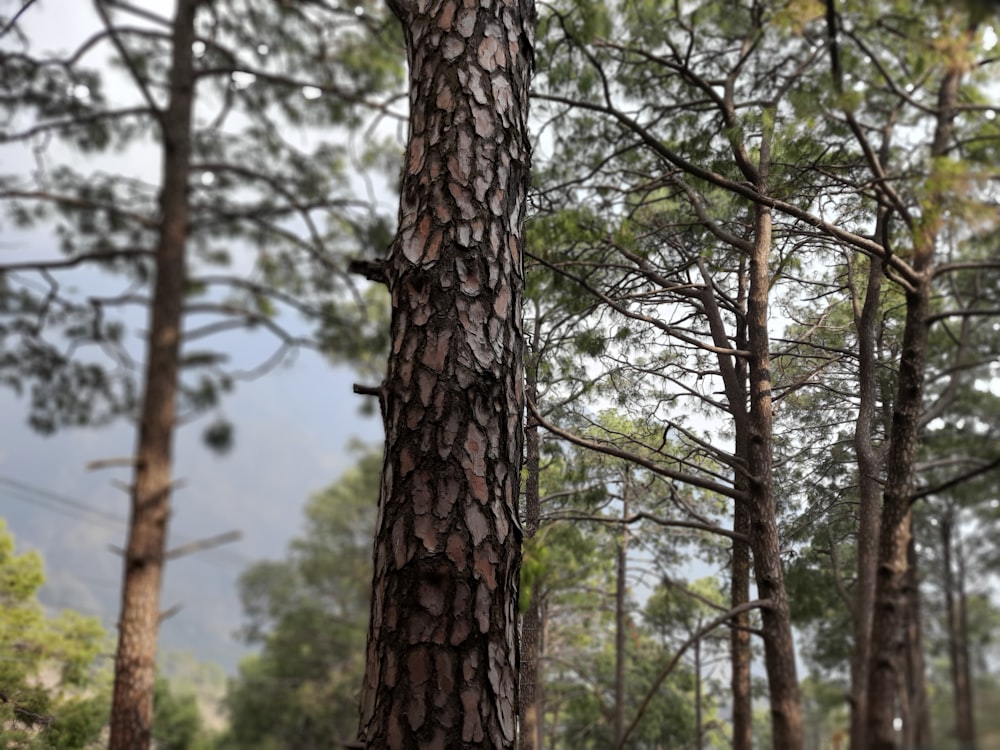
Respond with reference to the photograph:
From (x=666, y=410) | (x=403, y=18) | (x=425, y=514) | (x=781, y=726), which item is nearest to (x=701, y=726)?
(x=781, y=726)

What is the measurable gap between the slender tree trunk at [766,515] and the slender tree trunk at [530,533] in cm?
35

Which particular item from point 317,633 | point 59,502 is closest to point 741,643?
point 317,633

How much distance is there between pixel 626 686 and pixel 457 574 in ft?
2.07

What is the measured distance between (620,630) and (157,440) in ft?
11.0

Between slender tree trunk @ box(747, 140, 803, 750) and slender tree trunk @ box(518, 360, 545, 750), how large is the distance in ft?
1.14

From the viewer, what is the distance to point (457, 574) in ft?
3.07

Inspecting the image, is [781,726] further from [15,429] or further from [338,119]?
[15,429]

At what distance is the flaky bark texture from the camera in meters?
0.92

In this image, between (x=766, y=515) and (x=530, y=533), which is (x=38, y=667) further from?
(x=766, y=515)

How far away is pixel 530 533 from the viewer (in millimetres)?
1183

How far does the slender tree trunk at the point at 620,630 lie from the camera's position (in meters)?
1.28

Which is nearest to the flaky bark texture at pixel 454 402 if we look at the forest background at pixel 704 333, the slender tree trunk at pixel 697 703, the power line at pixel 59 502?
the forest background at pixel 704 333

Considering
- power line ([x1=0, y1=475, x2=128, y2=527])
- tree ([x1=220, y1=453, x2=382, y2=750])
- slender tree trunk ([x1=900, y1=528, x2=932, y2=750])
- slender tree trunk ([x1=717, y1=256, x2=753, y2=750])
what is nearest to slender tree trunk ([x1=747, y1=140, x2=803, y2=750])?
slender tree trunk ([x1=717, y1=256, x2=753, y2=750])

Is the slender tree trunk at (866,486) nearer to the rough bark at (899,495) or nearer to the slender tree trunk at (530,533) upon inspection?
the rough bark at (899,495)
